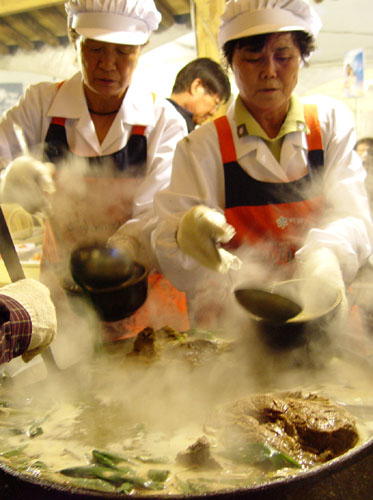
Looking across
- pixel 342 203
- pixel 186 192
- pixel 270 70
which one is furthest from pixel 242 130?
pixel 342 203

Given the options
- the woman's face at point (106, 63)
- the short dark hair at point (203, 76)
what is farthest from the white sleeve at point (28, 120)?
the short dark hair at point (203, 76)

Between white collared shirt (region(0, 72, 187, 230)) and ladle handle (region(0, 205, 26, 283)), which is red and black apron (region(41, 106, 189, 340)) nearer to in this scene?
white collared shirt (region(0, 72, 187, 230))

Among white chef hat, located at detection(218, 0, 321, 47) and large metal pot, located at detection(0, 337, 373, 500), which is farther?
white chef hat, located at detection(218, 0, 321, 47)

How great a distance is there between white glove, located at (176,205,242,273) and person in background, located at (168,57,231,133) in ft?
6.39

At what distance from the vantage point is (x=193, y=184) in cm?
263

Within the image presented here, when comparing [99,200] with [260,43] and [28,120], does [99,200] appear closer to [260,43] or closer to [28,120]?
[28,120]

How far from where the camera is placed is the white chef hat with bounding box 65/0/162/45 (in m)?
2.52

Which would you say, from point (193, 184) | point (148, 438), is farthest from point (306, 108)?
point (148, 438)

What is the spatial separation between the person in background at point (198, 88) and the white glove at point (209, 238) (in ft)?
6.39

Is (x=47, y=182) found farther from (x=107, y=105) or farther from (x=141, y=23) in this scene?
(x=141, y=23)

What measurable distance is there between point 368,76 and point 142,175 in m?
2.82

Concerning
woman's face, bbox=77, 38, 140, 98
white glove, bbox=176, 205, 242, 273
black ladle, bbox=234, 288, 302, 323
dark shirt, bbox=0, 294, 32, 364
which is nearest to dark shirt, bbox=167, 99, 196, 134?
woman's face, bbox=77, 38, 140, 98

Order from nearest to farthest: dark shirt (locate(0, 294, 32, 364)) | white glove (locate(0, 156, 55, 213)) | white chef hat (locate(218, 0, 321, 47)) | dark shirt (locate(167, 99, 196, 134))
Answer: dark shirt (locate(0, 294, 32, 364)) < white chef hat (locate(218, 0, 321, 47)) < white glove (locate(0, 156, 55, 213)) < dark shirt (locate(167, 99, 196, 134))

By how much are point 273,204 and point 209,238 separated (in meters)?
0.67
